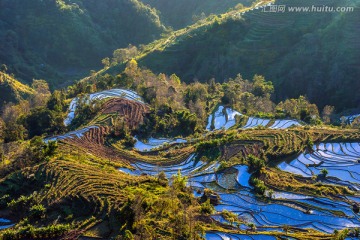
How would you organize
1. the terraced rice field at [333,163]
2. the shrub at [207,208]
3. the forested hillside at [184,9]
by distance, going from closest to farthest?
the shrub at [207,208], the terraced rice field at [333,163], the forested hillside at [184,9]

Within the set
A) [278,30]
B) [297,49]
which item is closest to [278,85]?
[297,49]

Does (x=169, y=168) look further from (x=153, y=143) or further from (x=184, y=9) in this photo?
(x=184, y=9)

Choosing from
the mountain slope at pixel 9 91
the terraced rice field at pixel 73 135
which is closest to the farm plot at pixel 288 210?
the terraced rice field at pixel 73 135

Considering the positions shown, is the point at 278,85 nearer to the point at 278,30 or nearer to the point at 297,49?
the point at 297,49

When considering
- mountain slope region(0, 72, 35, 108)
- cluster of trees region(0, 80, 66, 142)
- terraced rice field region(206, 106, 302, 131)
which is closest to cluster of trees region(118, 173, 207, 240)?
cluster of trees region(0, 80, 66, 142)

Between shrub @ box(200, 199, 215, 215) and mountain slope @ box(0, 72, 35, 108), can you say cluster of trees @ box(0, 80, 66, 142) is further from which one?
mountain slope @ box(0, 72, 35, 108)

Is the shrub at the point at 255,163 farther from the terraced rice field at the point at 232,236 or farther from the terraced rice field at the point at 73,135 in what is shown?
the terraced rice field at the point at 73,135
